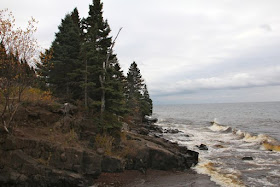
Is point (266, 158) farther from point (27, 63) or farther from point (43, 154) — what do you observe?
point (27, 63)

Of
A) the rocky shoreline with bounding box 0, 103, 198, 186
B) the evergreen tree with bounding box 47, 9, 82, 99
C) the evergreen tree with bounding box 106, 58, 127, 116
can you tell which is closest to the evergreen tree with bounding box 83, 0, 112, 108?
the evergreen tree with bounding box 106, 58, 127, 116

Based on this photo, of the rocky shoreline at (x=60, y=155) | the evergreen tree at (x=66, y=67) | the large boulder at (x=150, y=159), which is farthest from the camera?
the evergreen tree at (x=66, y=67)

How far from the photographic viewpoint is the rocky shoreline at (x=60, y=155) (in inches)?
423

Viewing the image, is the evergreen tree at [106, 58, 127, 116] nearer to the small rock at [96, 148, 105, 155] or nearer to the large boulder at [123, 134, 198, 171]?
the large boulder at [123, 134, 198, 171]

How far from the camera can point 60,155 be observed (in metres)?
11.9

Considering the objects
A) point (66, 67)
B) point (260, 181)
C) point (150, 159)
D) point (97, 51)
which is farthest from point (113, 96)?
point (260, 181)

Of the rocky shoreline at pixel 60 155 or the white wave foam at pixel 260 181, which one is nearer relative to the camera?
the rocky shoreline at pixel 60 155

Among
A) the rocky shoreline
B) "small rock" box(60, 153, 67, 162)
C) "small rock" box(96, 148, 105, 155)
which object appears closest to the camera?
the rocky shoreline

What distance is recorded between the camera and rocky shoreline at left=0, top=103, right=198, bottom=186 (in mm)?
10734

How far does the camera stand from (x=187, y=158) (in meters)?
17.7

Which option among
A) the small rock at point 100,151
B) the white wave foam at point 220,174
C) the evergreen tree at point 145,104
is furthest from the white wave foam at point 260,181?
the evergreen tree at point 145,104

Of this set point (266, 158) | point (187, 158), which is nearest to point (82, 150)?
point (187, 158)

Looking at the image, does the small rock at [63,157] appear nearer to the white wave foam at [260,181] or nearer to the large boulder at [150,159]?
the large boulder at [150,159]

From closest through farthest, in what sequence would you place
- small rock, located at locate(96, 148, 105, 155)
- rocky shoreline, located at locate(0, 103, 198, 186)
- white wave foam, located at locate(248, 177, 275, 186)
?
1. rocky shoreline, located at locate(0, 103, 198, 186)
2. small rock, located at locate(96, 148, 105, 155)
3. white wave foam, located at locate(248, 177, 275, 186)
